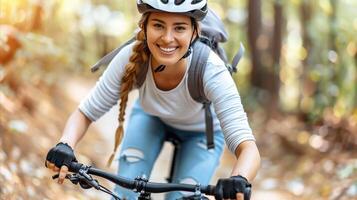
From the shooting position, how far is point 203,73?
347 centimetres

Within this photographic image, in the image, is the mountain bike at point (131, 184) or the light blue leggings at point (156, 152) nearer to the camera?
the mountain bike at point (131, 184)

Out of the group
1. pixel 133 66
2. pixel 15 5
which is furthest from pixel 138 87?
pixel 15 5

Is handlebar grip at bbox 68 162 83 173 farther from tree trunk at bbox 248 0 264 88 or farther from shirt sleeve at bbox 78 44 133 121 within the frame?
tree trunk at bbox 248 0 264 88

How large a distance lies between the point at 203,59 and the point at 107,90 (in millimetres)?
614

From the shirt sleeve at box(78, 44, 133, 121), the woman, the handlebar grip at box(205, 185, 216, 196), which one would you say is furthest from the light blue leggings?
the handlebar grip at box(205, 185, 216, 196)

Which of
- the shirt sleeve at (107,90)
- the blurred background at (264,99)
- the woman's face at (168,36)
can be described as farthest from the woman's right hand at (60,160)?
the blurred background at (264,99)

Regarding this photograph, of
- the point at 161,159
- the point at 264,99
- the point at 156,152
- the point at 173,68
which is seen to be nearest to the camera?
the point at 173,68

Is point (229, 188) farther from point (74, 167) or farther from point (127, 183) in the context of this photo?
point (74, 167)

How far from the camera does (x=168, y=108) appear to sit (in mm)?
3803

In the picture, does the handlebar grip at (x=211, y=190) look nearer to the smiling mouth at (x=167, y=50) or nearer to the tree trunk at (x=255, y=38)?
the smiling mouth at (x=167, y=50)

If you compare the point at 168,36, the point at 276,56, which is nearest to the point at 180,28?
the point at 168,36

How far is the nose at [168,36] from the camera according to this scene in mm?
3227

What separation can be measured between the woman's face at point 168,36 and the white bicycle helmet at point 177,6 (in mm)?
39

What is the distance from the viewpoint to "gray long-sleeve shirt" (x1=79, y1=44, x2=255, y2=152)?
3283 mm
